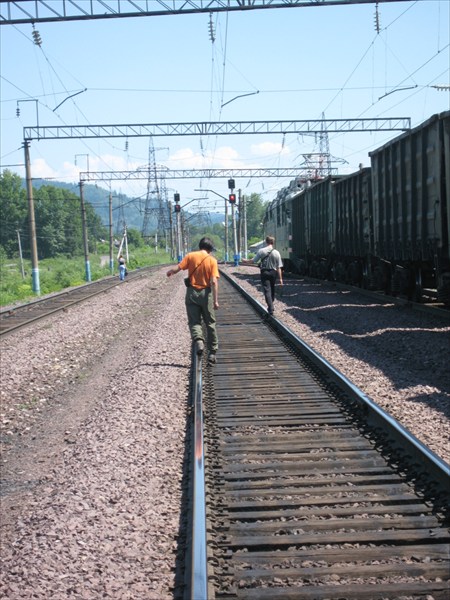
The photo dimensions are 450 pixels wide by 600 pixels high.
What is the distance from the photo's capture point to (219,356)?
11086mm

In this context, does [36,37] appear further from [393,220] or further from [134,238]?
[134,238]

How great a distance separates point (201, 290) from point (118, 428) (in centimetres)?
342

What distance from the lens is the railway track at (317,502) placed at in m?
3.73

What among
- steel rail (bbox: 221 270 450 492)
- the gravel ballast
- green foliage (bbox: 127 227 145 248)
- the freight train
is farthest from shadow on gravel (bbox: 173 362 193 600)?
green foliage (bbox: 127 227 145 248)

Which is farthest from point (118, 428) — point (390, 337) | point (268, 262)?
point (268, 262)

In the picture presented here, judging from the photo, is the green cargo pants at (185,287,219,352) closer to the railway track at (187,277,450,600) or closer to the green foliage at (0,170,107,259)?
the railway track at (187,277,450,600)

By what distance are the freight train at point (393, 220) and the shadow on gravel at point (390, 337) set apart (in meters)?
0.83

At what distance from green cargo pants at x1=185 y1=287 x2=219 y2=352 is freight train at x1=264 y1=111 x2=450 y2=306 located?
16.9 ft

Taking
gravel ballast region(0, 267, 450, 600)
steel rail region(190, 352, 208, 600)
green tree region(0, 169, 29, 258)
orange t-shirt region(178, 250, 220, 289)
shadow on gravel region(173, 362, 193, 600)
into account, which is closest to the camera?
steel rail region(190, 352, 208, 600)

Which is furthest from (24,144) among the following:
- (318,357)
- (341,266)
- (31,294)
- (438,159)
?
(318,357)

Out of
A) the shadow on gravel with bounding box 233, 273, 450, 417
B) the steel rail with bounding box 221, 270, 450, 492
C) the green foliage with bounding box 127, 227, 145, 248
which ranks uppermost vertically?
the green foliage with bounding box 127, 227, 145, 248

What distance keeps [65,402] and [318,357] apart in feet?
11.4

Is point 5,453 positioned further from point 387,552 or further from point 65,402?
point 387,552

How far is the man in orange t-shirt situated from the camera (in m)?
10.3
